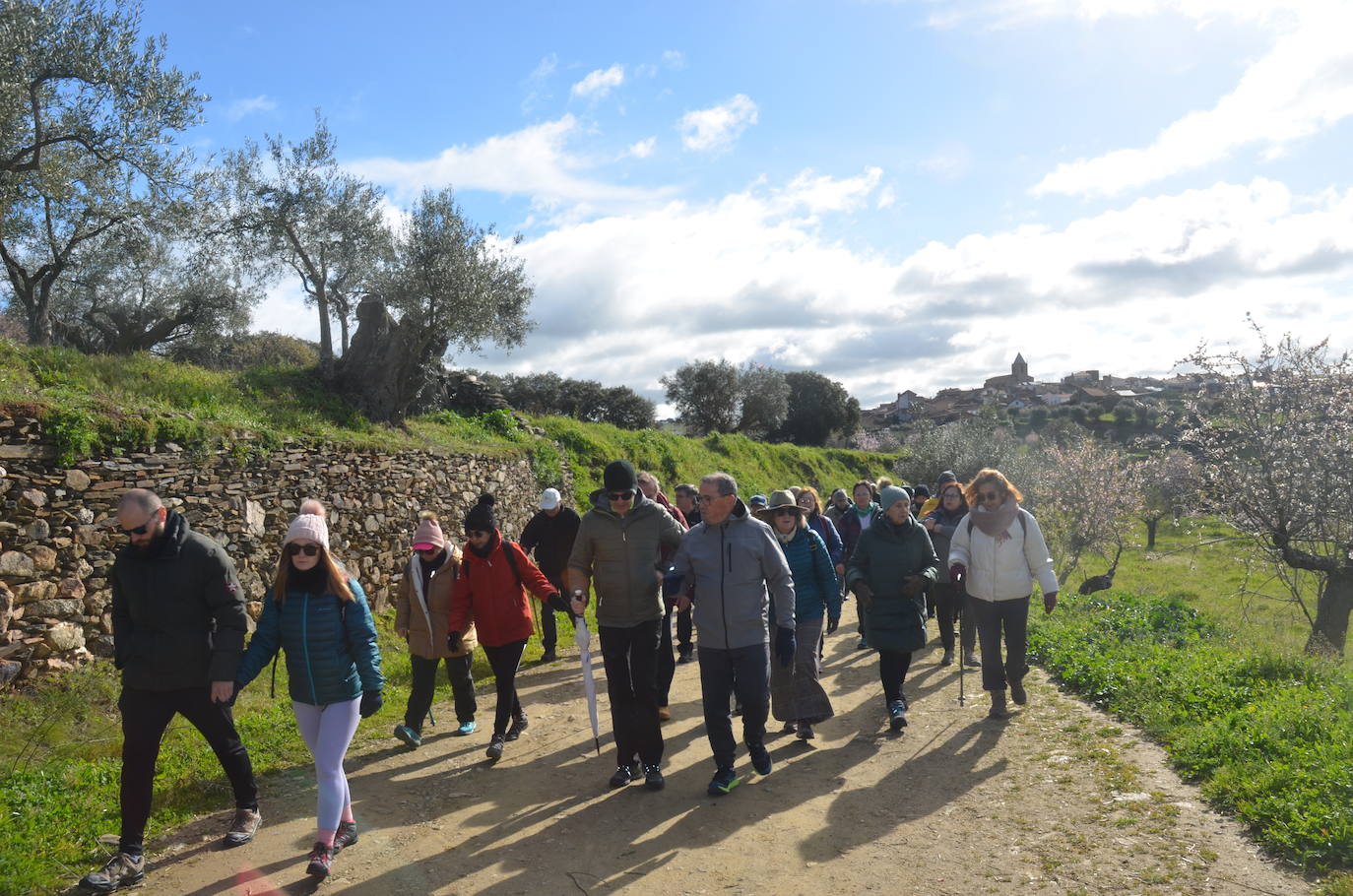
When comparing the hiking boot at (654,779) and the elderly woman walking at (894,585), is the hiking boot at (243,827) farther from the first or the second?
the elderly woman walking at (894,585)

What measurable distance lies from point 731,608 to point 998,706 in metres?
3.35

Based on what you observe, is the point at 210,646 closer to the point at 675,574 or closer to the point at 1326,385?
the point at 675,574

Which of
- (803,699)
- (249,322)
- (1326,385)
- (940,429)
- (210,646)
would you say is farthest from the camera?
(940,429)

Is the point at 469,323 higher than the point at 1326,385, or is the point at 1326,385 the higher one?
the point at 469,323

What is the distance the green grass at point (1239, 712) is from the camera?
506 cm

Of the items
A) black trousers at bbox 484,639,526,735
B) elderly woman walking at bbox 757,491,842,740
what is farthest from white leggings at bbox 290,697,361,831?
elderly woman walking at bbox 757,491,842,740

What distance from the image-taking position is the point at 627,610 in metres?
6.35

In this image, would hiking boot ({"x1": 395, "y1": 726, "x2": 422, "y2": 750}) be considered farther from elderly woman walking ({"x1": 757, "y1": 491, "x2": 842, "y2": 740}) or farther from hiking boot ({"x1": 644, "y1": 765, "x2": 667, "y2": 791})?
elderly woman walking ({"x1": 757, "y1": 491, "x2": 842, "y2": 740})

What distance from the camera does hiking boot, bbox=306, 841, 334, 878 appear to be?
15.5 feet

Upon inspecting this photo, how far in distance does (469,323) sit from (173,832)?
14650mm

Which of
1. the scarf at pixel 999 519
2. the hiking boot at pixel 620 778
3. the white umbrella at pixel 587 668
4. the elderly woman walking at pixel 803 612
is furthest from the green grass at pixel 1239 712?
the white umbrella at pixel 587 668

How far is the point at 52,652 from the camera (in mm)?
7730

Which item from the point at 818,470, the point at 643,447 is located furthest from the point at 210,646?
the point at 818,470

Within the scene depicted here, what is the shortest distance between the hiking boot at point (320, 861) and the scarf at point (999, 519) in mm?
5846
